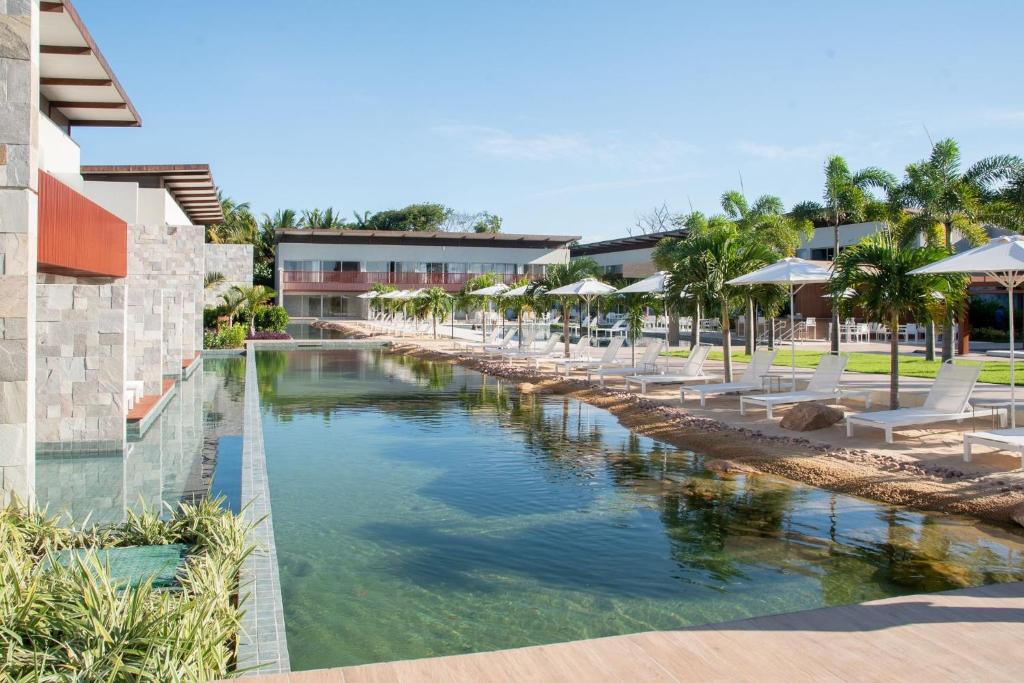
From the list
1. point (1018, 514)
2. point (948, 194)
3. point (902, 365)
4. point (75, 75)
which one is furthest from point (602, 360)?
point (1018, 514)

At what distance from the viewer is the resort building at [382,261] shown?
A: 5750cm

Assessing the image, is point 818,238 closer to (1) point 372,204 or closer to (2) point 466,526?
(2) point 466,526

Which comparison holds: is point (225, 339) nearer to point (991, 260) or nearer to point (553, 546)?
point (553, 546)

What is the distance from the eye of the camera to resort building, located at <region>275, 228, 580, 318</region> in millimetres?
57500

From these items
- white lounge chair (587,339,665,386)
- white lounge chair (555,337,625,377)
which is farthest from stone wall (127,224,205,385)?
white lounge chair (555,337,625,377)

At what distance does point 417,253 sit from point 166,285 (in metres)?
37.3

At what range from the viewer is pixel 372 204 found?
77.9m

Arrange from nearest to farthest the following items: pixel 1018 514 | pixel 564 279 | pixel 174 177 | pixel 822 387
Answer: pixel 1018 514 → pixel 822 387 → pixel 174 177 → pixel 564 279

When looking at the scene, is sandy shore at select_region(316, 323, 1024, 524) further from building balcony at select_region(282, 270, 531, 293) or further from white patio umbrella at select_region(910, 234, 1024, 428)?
building balcony at select_region(282, 270, 531, 293)

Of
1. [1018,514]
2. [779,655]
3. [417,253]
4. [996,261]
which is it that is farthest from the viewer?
[417,253]

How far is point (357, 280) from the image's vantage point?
58438mm

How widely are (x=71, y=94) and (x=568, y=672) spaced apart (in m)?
15.4

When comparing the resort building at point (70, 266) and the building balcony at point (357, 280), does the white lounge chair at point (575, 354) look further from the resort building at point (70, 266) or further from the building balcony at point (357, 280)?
the building balcony at point (357, 280)

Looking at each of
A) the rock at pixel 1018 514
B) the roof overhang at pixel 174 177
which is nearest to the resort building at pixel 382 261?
the roof overhang at pixel 174 177
